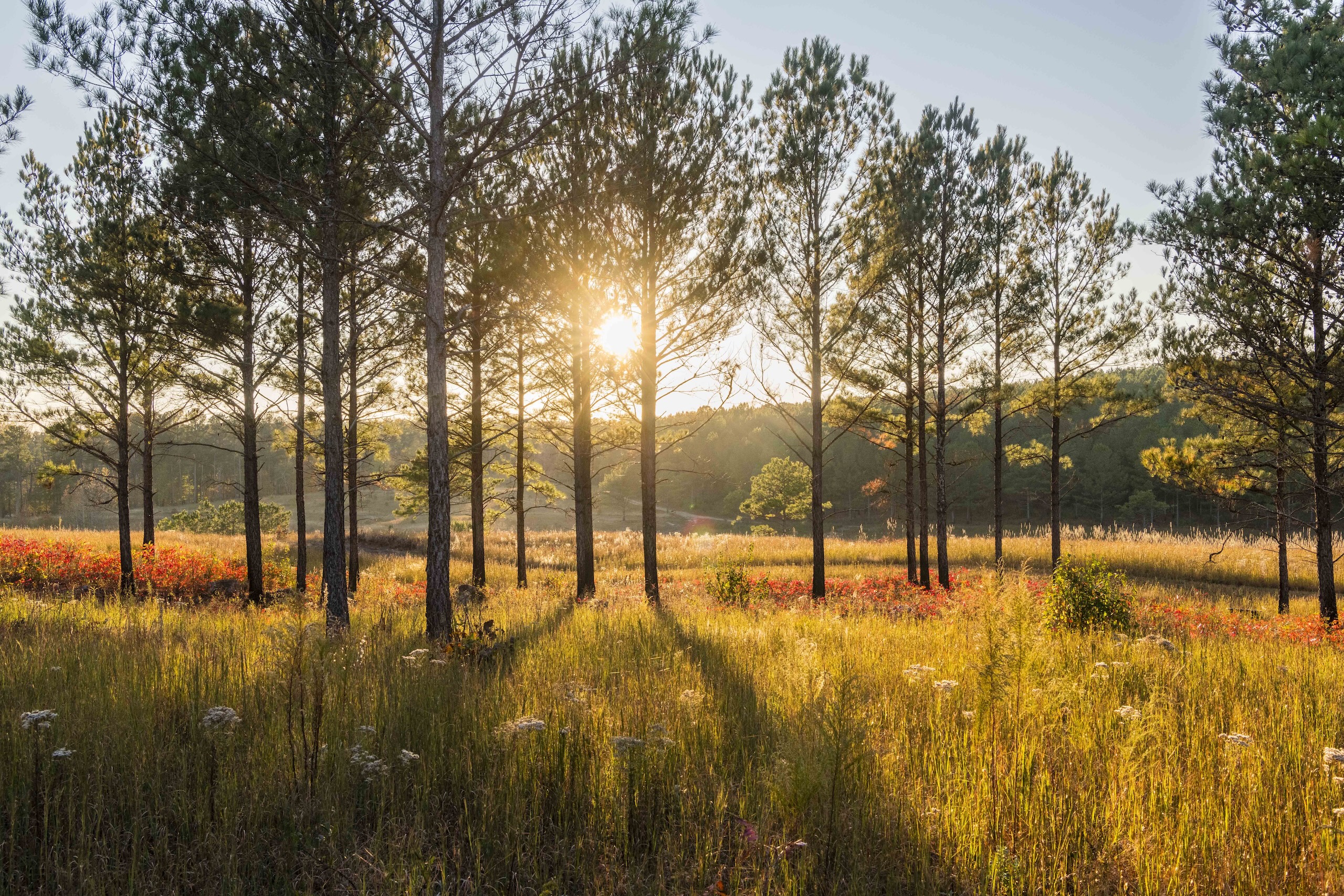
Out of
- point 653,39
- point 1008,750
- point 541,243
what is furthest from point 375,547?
point 1008,750

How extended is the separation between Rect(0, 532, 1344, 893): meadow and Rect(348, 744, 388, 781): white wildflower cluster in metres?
0.02

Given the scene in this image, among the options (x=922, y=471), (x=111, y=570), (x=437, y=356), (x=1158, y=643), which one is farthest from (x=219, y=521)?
(x=1158, y=643)

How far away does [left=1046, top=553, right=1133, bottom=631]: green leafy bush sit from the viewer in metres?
8.06

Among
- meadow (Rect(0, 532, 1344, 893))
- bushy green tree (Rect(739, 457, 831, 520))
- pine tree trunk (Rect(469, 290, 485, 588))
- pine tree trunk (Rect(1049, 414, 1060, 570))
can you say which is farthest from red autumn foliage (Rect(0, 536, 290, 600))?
bushy green tree (Rect(739, 457, 831, 520))

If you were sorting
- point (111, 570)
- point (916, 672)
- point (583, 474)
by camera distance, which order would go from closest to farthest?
point (916, 672) → point (583, 474) → point (111, 570)

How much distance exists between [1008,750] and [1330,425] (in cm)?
633

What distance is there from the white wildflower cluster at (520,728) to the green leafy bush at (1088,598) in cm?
714

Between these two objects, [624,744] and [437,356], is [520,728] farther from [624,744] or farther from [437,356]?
[437,356]

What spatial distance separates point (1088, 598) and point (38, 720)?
10428 mm

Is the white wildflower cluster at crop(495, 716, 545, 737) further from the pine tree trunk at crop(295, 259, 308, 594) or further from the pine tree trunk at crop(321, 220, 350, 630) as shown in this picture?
the pine tree trunk at crop(295, 259, 308, 594)

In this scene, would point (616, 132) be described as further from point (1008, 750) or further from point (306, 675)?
point (1008, 750)

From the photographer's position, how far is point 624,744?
3.06m

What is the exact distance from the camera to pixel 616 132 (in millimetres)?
10211

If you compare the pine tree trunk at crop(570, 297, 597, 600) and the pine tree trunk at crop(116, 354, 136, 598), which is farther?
the pine tree trunk at crop(116, 354, 136, 598)
